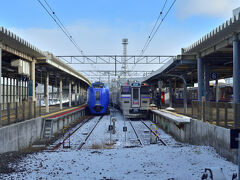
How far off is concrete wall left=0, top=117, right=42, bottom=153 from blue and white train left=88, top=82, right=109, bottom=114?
11497 mm

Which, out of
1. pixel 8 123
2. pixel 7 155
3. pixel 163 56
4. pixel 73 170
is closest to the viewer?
pixel 73 170

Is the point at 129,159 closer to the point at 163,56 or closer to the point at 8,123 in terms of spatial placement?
the point at 8,123

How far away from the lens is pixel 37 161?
7859 mm

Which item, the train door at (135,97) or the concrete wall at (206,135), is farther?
the train door at (135,97)

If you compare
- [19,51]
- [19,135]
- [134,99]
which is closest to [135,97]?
[134,99]

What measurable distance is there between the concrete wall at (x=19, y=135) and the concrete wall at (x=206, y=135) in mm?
7951

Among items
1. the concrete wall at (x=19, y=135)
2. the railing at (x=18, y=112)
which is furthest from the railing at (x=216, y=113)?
the railing at (x=18, y=112)

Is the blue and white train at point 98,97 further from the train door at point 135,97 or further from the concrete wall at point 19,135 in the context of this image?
the concrete wall at point 19,135

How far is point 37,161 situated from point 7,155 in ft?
4.60

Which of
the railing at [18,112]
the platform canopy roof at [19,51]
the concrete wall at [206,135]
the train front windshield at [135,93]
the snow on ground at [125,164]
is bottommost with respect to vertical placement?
the snow on ground at [125,164]

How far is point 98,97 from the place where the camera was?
2597 cm

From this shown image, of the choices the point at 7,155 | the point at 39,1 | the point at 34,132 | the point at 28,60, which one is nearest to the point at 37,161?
the point at 7,155

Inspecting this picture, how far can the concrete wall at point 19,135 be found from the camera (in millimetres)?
9492

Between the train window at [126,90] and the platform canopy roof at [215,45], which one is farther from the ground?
the platform canopy roof at [215,45]
